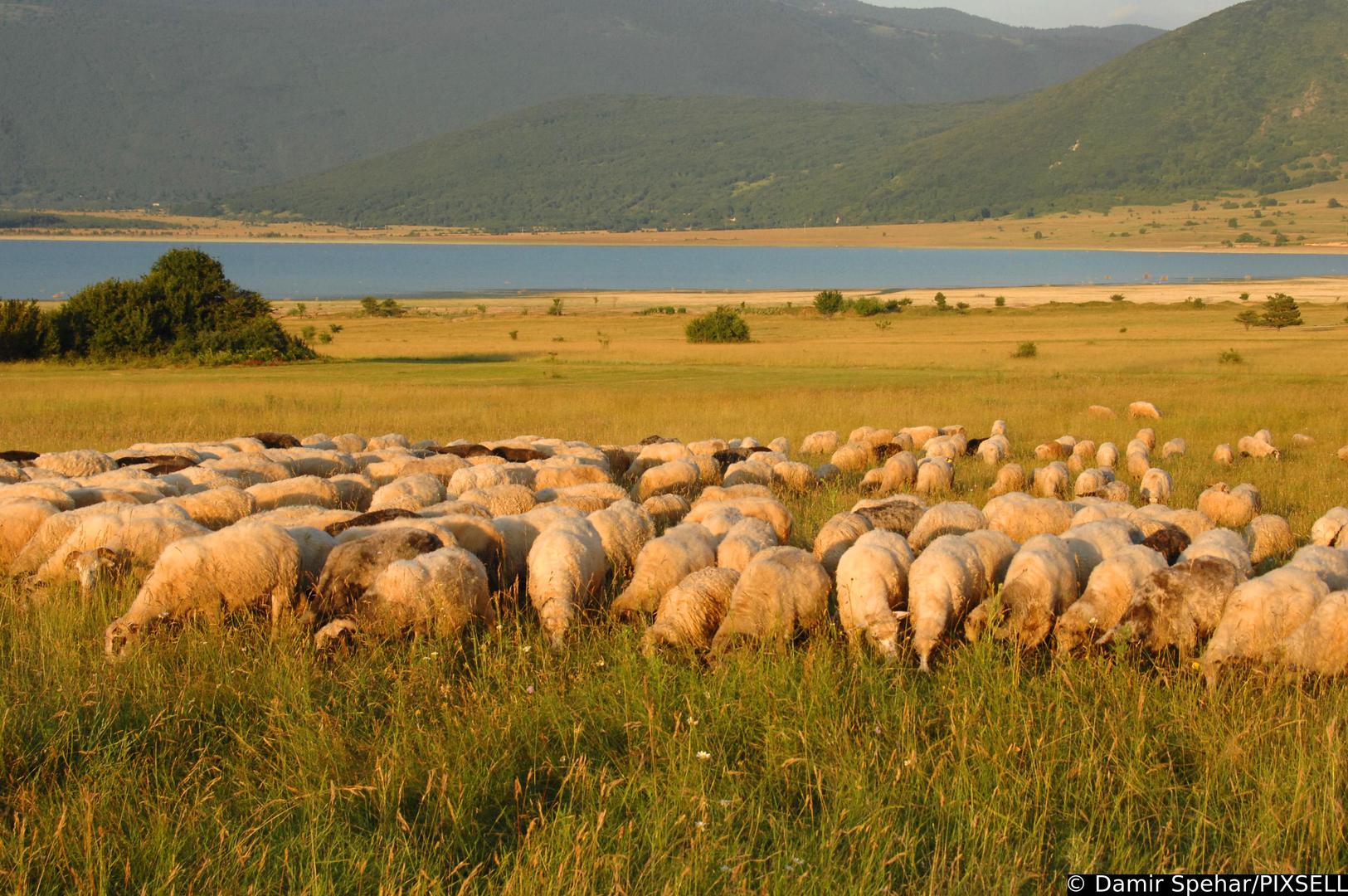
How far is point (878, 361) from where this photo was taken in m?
37.9

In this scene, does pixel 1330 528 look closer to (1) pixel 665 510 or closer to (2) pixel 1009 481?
(2) pixel 1009 481

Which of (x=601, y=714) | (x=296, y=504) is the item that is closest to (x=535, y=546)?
(x=601, y=714)

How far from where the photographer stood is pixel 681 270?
15488cm

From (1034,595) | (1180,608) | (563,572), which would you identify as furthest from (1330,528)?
(563,572)

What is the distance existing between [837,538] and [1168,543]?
2516 millimetres

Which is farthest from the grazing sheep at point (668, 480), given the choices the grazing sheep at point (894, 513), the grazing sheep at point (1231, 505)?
the grazing sheep at point (1231, 505)

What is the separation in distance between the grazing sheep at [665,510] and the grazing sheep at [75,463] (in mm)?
6369

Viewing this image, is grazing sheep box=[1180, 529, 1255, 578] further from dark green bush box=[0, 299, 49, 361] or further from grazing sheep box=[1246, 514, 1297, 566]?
dark green bush box=[0, 299, 49, 361]

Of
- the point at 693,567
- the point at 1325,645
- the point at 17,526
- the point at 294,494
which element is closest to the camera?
the point at 1325,645

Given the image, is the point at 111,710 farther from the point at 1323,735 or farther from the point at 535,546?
the point at 1323,735

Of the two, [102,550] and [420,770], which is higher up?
[102,550]

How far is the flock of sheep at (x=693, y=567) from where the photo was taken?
7094 mm

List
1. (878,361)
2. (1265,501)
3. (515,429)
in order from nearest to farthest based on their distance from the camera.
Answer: (1265,501)
(515,429)
(878,361)

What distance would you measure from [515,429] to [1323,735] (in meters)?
17.1
